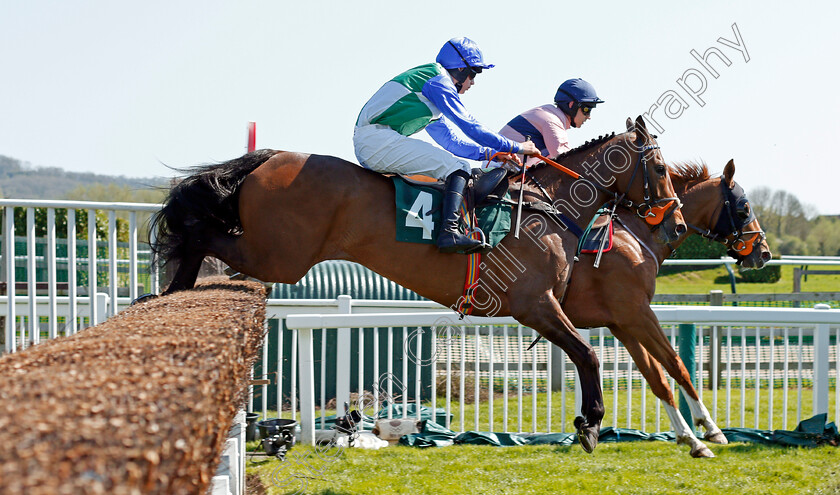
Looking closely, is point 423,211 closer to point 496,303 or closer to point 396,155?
point 396,155

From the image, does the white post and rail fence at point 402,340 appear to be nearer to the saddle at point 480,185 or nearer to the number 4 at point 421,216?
the number 4 at point 421,216

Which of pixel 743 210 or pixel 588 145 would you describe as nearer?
pixel 588 145

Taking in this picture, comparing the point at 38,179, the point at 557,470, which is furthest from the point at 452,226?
the point at 38,179

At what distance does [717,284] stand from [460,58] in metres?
20.1

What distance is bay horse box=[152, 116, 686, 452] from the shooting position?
152 inches

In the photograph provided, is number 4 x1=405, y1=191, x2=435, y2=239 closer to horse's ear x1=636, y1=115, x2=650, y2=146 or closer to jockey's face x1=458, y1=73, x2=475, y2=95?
jockey's face x1=458, y1=73, x2=475, y2=95

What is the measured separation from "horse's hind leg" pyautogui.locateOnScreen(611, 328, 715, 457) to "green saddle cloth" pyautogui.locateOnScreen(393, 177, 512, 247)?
4.43ft

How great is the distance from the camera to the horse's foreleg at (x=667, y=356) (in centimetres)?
459

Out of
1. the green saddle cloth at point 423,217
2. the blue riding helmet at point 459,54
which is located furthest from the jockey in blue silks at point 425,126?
the green saddle cloth at point 423,217

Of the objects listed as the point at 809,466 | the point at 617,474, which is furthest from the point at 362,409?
the point at 809,466

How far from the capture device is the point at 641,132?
185 inches

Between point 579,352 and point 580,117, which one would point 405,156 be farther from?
point 580,117

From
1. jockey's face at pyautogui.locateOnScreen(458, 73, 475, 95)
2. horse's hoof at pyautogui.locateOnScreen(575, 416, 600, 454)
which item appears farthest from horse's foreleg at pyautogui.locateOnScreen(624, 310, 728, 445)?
jockey's face at pyautogui.locateOnScreen(458, 73, 475, 95)

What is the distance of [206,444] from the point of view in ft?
4.83
